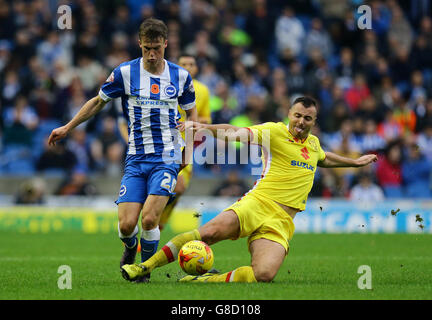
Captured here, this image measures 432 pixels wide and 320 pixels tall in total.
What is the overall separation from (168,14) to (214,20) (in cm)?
133

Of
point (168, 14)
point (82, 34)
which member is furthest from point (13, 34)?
point (168, 14)

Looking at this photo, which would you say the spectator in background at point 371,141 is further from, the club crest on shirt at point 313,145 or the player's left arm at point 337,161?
the club crest on shirt at point 313,145

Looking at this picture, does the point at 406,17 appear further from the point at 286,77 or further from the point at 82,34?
the point at 82,34

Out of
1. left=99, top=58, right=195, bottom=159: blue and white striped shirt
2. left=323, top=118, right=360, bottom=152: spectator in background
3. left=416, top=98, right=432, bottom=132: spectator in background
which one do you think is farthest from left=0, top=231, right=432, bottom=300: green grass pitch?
left=416, top=98, right=432, bottom=132: spectator in background

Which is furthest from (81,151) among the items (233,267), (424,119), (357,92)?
(233,267)

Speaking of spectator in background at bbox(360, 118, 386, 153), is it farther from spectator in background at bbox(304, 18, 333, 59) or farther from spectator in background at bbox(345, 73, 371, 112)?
spectator in background at bbox(304, 18, 333, 59)

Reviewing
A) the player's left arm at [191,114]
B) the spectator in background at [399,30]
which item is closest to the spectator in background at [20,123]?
the spectator in background at [399,30]

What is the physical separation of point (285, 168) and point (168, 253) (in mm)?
1630

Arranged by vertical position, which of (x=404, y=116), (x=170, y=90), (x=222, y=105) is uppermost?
(x=222, y=105)

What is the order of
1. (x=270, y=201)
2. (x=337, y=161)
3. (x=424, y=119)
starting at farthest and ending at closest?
(x=424, y=119) → (x=337, y=161) → (x=270, y=201)

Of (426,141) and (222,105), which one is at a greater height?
(222,105)

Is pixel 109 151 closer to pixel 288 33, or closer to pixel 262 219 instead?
pixel 288 33

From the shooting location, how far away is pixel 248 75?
1977 cm

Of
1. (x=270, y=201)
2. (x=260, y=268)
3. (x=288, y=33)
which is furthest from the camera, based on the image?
(x=288, y=33)
